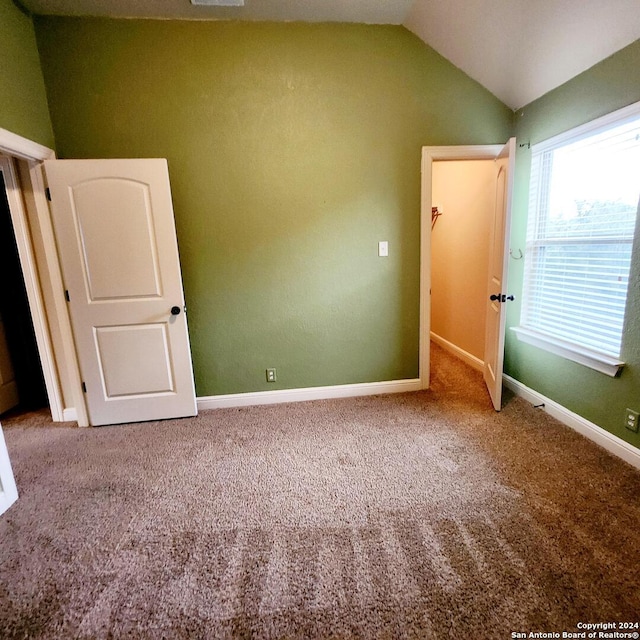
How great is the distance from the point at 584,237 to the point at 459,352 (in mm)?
1873

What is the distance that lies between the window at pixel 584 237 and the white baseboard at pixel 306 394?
1.13m

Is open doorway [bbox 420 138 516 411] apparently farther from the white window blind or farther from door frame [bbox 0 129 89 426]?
door frame [bbox 0 129 89 426]

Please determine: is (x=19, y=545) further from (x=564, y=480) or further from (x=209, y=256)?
(x=564, y=480)

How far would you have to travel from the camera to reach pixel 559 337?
8.00 feet

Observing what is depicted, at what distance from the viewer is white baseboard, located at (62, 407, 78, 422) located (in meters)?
2.68

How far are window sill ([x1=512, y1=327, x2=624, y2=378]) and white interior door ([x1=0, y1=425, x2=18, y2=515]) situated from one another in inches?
134

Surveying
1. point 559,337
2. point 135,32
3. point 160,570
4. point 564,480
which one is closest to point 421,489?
point 564,480

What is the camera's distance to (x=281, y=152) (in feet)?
→ 8.26

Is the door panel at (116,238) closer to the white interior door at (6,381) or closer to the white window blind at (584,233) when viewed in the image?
the white interior door at (6,381)

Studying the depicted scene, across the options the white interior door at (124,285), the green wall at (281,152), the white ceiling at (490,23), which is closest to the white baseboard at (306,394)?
the green wall at (281,152)

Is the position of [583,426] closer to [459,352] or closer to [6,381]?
[459,352]

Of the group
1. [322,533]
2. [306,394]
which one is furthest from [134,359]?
[322,533]

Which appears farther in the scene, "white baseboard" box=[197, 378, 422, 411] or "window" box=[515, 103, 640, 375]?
"white baseboard" box=[197, 378, 422, 411]

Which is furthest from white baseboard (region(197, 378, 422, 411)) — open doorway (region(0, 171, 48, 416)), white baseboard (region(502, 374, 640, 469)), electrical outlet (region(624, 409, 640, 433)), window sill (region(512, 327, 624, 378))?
open doorway (region(0, 171, 48, 416))
